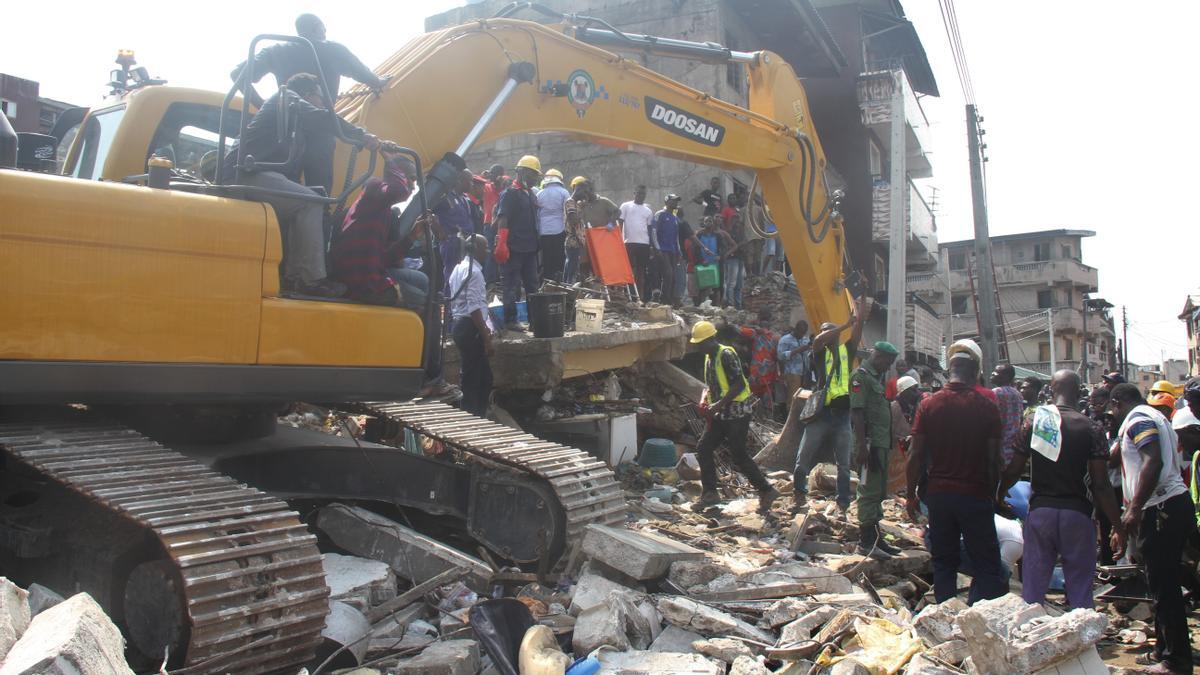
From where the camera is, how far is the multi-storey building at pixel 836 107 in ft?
60.2

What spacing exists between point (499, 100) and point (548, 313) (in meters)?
3.22

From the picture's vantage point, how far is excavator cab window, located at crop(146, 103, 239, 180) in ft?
15.9

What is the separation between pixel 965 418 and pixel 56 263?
4.58 meters

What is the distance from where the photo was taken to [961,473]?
5.27m

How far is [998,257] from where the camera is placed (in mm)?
58688

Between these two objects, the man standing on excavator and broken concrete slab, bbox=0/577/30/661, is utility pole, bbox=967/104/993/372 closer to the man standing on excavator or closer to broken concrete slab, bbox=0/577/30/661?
the man standing on excavator

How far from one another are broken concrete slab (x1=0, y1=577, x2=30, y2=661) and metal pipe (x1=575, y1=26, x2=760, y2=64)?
5.61 m

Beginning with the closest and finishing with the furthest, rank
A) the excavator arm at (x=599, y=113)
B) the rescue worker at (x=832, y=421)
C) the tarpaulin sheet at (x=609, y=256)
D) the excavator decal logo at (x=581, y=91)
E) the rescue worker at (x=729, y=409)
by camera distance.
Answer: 1. the excavator arm at (x=599, y=113)
2. the excavator decal logo at (x=581, y=91)
3. the rescue worker at (x=729, y=409)
4. the rescue worker at (x=832, y=421)
5. the tarpaulin sheet at (x=609, y=256)

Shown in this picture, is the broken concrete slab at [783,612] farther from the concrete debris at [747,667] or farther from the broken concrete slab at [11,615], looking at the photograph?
the broken concrete slab at [11,615]

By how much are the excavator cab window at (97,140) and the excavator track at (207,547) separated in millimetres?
1433

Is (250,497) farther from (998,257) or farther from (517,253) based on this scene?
(998,257)

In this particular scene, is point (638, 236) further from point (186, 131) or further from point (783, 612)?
point (783, 612)

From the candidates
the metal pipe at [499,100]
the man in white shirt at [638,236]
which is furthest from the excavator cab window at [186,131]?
the man in white shirt at [638,236]

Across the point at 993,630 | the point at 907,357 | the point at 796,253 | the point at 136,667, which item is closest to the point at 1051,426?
the point at 993,630
